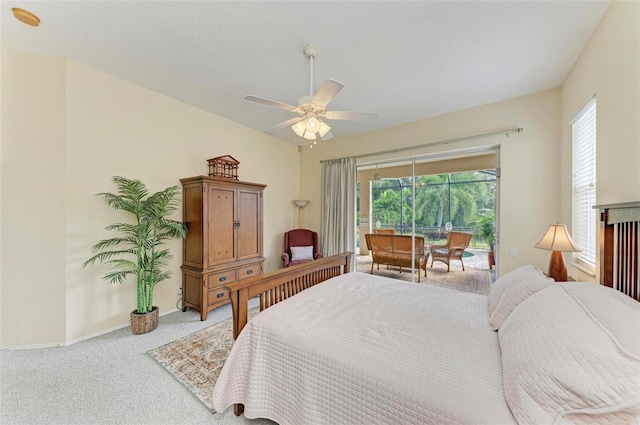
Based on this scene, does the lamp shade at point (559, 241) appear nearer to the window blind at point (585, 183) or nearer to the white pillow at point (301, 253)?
the window blind at point (585, 183)

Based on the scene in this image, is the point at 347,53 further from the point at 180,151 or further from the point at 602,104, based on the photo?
the point at 180,151

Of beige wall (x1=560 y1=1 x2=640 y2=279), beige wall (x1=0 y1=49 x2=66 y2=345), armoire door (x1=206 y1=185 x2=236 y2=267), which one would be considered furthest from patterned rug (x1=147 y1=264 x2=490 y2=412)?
beige wall (x1=560 y1=1 x2=640 y2=279)

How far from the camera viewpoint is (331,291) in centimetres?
214

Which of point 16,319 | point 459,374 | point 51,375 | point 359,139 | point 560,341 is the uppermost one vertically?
point 359,139

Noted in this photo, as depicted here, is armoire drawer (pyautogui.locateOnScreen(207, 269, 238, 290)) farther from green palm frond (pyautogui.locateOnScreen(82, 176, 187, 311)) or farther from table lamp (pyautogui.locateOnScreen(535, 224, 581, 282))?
table lamp (pyautogui.locateOnScreen(535, 224, 581, 282))

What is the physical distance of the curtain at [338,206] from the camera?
177 inches

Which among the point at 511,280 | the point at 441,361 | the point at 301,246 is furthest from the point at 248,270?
the point at 511,280

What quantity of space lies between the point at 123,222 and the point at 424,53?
3.69 m

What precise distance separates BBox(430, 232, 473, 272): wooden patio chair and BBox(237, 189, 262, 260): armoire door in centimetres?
290

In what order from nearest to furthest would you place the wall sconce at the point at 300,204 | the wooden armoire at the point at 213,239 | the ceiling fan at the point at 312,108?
1. the ceiling fan at the point at 312,108
2. the wooden armoire at the point at 213,239
3. the wall sconce at the point at 300,204

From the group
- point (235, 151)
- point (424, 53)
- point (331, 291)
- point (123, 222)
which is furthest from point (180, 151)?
point (424, 53)

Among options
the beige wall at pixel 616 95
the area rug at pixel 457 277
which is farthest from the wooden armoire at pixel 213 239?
the beige wall at pixel 616 95

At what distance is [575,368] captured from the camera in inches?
32.6

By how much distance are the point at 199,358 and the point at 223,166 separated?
243 cm
